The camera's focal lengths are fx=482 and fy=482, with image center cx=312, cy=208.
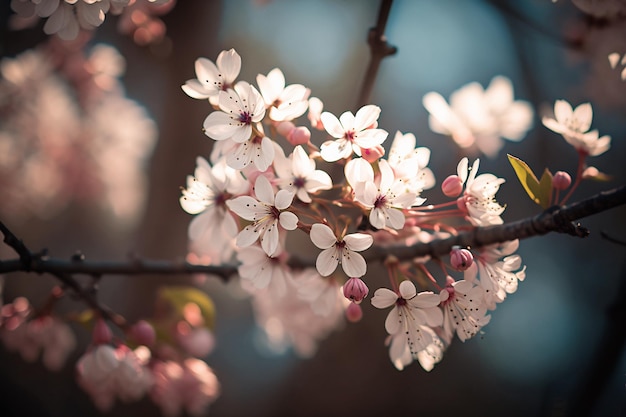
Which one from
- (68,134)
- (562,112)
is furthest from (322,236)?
(68,134)

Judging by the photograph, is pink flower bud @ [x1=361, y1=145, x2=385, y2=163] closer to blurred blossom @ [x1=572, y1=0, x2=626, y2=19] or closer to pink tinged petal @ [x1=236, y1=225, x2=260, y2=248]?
pink tinged petal @ [x1=236, y1=225, x2=260, y2=248]

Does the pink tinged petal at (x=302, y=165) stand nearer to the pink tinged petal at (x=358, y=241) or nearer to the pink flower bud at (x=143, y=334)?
the pink tinged petal at (x=358, y=241)

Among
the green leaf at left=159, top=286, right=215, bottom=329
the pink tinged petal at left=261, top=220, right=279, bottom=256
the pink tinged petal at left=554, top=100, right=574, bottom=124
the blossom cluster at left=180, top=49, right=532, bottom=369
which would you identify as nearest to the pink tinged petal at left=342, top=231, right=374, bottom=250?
the blossom cluster at left=180, top=49, right=532, bottom=369

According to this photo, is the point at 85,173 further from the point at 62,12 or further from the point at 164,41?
the point at 62,12

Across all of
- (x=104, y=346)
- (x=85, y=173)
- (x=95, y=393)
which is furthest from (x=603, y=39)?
(x=85, y=173)

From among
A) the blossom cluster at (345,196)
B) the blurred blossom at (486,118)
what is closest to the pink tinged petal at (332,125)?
the blossom cluster at (345,196)
